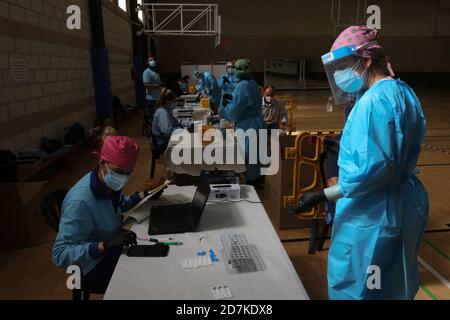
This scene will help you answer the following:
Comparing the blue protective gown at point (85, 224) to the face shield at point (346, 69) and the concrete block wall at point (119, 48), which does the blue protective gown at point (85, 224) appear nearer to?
the face shield at point (346, 69)

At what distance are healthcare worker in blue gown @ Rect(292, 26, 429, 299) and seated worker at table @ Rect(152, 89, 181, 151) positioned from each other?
3.15 metres

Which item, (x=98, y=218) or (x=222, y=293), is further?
(x=98, y=218)

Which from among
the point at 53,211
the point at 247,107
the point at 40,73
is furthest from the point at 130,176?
the point at 40,73

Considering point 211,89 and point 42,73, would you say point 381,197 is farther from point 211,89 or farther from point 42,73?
point 211,89

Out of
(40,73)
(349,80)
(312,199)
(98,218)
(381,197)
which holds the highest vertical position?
(40,73)

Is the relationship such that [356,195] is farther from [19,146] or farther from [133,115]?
[133,115]

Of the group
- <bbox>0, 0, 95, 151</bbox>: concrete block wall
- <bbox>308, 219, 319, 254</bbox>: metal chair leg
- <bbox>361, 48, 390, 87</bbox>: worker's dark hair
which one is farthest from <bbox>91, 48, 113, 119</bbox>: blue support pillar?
<bbox>361, 48, 390, 87</bbox>: worker's dark hair

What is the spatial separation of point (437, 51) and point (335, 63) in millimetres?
21006

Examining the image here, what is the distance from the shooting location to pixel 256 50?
17688 mm

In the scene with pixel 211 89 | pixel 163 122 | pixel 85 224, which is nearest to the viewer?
pixel 85 224

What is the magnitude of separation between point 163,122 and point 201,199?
2.78 m

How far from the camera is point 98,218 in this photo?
1.76m

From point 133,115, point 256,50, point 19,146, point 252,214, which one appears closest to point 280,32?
point 256,50

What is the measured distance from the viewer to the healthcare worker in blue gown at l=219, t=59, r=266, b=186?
4234 millimetres
